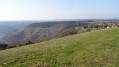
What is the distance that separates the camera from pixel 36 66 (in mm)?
5227

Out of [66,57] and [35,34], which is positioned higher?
[66,57]

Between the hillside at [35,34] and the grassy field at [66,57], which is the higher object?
the grassy field at [66,57]

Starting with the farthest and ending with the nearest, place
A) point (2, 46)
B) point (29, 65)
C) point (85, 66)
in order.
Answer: point (2, 46) < point (29, 65) < point (85, 66)

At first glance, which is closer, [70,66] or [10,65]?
A: [70,66]

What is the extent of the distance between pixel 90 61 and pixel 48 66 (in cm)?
241

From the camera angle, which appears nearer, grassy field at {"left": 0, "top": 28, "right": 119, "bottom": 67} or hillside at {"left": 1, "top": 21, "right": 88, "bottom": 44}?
grassy field at {"left": 0, "top": 28, "right": 119, "bottom": 67}

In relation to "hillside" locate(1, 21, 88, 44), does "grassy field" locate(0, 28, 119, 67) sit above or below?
above

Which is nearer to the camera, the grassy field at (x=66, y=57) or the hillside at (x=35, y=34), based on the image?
the grassy field at (x=66, y=57)

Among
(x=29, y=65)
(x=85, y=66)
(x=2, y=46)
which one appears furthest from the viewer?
(x=2, y=46)

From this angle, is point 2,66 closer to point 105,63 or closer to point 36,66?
point 36,66

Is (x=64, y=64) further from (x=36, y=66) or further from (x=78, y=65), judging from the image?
(x=36, y=66)

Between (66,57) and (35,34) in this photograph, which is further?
(35,34)

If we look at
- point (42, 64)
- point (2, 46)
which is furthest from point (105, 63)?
point (2, 46)

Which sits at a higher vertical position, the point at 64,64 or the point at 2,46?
the point at 64,64
